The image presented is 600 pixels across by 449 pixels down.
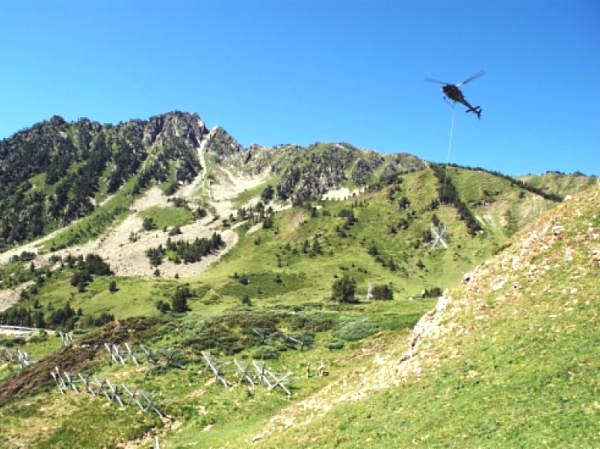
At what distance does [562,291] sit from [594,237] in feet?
15.8

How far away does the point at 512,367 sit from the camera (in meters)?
23.0

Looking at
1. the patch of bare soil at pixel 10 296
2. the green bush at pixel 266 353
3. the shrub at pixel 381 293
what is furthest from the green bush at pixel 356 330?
the patch of bare soil at pixel 10 296

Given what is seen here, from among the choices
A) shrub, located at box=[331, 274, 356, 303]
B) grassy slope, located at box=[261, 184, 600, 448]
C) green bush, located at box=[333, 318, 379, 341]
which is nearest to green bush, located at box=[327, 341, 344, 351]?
green bush, located at box=[333, 318, 379, 341]

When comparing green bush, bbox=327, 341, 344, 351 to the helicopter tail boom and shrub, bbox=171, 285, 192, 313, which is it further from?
shrub, bbox=171, 285, 192, 313

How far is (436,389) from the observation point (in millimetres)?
24250

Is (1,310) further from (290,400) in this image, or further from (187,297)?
(290,400)

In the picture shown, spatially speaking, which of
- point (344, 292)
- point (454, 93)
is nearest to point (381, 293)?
point (344, 292)

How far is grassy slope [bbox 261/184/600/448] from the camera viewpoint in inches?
744

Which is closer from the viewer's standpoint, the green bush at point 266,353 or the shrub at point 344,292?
the green bush at point 266,353

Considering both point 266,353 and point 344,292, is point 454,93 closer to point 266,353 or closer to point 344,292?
point 266,353

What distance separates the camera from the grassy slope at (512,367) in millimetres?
18906

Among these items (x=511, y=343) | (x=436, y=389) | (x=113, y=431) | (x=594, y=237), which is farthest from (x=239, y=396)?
(x=594, y=237)

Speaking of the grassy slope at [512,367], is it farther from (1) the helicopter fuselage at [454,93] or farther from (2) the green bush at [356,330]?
(2) the green bush at [356,330]

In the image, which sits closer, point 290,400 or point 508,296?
point 508,296
